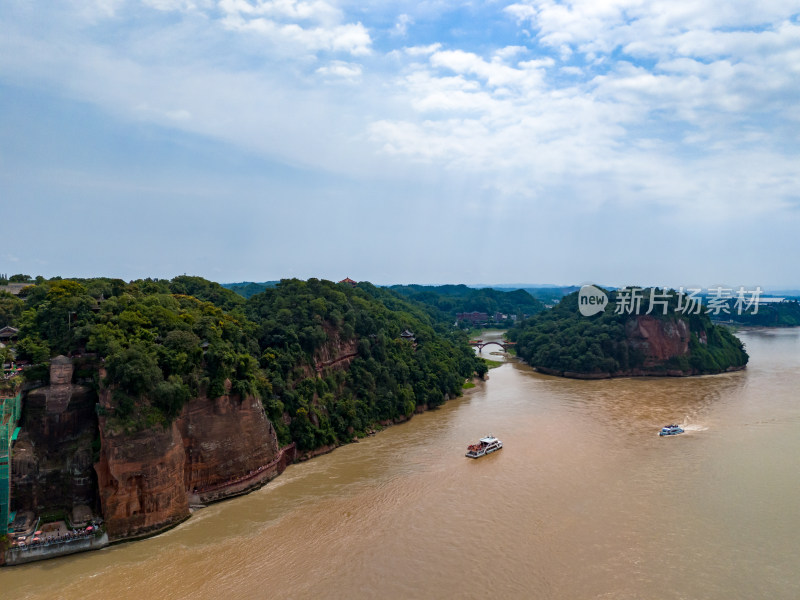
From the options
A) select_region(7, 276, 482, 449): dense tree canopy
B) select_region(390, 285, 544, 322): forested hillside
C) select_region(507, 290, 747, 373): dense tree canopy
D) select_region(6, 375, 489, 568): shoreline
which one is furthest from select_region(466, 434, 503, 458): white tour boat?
select_region(390, 285, 544, 322): forested hillside

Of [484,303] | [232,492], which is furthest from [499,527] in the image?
[484,303]

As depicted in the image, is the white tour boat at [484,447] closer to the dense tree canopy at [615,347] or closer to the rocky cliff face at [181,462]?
the rocky cliff face at [181,462]

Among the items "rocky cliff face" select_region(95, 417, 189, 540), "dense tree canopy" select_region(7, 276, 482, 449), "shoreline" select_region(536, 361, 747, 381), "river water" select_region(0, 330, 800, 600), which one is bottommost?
"river water" select_region(0, 330, 800, 600)

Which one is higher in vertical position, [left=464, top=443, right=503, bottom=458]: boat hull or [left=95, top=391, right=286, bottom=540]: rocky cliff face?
[left=95, top=391, right=286, bottom=540]: rocky cliff face

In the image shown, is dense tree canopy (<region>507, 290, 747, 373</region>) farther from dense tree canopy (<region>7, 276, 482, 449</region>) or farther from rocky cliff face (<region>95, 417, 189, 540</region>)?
rocky cliff face (<region>95, 417, 189, 540</region>)

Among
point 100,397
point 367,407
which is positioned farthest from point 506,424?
point 100,397

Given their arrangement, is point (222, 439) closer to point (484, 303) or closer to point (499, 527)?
point (499, 527)
